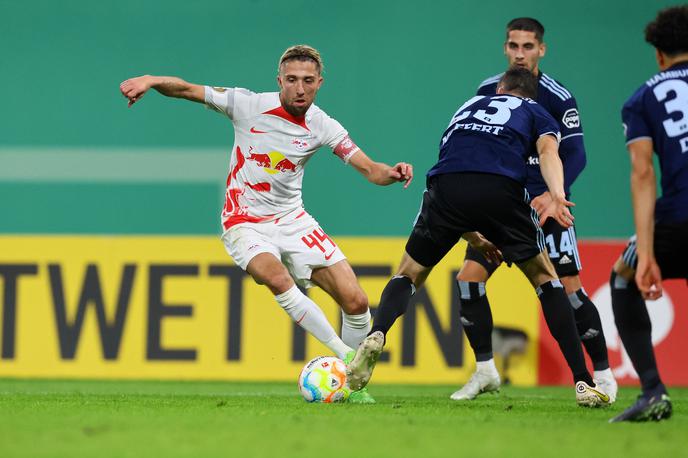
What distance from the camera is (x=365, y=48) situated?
43.9 ft

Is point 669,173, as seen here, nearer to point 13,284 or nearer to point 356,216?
point 13,284

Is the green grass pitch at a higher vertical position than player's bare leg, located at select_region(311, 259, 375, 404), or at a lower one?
lower

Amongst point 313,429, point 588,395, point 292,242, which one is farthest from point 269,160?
point 313,429

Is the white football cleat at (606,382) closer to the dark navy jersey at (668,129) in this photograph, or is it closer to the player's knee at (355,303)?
the player's knee at (355,303)

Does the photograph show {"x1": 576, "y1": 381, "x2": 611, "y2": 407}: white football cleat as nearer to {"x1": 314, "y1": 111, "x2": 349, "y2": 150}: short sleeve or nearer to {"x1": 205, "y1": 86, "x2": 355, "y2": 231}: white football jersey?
{"x1": 205, "y1": 86, "x2": 355, "y2": 231}: white football jersey

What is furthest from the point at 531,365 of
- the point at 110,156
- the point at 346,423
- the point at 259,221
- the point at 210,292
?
the point at 110,156

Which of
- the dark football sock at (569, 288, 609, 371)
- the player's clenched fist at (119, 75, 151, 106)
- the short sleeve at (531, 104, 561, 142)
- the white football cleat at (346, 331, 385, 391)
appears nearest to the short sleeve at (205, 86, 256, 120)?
the player's clenched fist at (119, 75, 151, 106)

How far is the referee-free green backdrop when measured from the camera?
13.1 m

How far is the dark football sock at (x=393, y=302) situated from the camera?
5855mm

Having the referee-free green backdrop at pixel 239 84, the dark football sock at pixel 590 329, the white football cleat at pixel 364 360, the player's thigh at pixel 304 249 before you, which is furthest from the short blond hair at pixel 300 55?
the referee-free green backdrop at pixel 239 84

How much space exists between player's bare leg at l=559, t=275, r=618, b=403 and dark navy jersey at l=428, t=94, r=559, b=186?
1.08m

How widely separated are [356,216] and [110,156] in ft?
9.41

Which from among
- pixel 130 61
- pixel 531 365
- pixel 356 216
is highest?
pixel 130 61

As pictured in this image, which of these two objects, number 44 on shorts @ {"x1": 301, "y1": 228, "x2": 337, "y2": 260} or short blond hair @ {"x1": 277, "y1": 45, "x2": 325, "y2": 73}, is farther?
number 44 on shorts @ {"x1": 301, "y1": 228, "x2": 337, "y2": 260}
